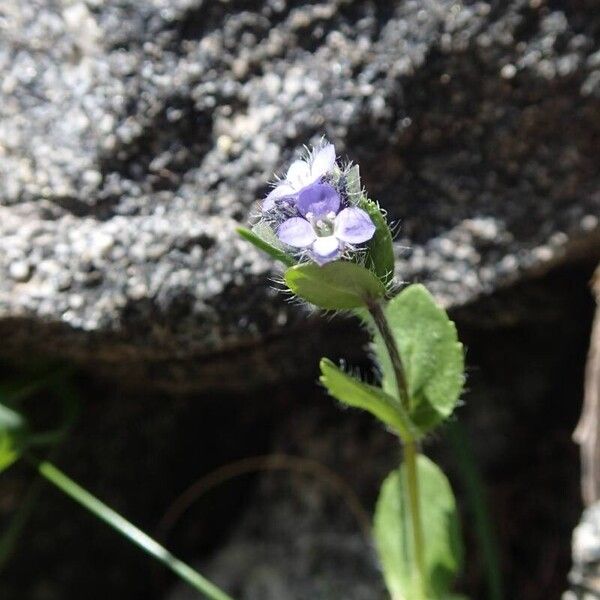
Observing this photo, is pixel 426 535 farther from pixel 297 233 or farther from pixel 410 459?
pixel 297 233

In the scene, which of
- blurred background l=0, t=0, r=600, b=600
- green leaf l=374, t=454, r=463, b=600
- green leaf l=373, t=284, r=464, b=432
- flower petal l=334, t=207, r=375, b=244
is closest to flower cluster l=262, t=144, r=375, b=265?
flower petal l=334, t=207, r=375, b=244

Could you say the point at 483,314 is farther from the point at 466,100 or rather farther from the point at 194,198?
the point at 194,198

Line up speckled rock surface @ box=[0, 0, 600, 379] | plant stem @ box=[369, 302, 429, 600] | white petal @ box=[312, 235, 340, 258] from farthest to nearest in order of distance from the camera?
1. speckled rock surface @ box=[0, 0, 600, 379]
2. plant stem @ box=[369, 302, 429, 600]
3. white petal @ box=[312, 235, 340, 258]

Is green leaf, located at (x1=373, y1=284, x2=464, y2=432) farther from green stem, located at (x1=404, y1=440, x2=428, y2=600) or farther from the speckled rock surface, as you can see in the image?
the speckled rock surface

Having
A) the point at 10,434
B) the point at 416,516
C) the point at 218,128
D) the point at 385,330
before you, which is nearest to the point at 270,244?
the point at 385,330

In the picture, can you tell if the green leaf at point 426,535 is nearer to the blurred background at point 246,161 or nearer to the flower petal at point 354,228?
the blurred background at point 246,161

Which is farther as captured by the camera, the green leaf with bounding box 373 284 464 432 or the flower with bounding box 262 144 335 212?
the green leaf with bounding box 373 284 464 432
